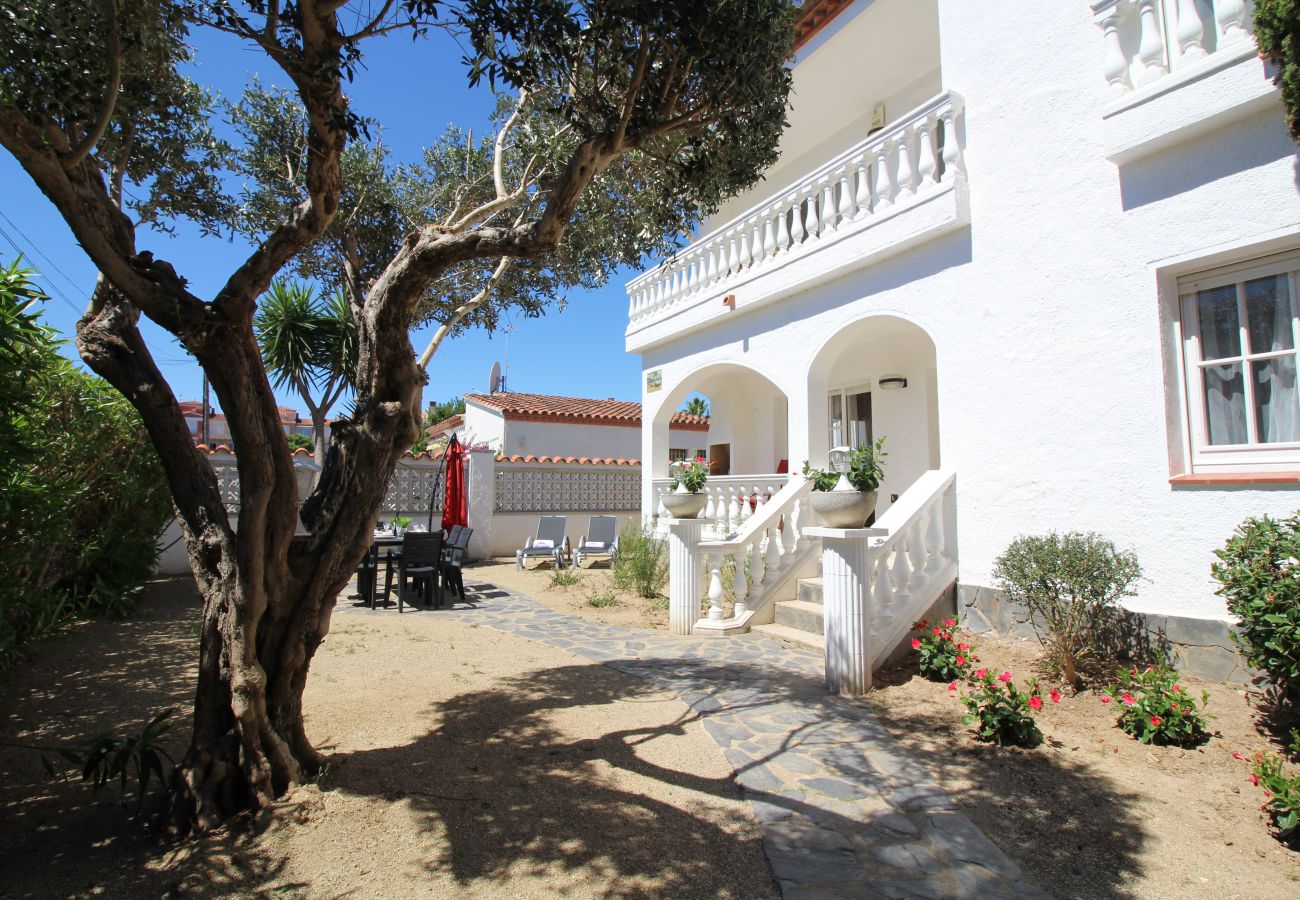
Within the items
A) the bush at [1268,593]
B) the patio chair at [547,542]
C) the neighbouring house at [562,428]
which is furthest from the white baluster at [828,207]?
the neighbouring house at [562,428]

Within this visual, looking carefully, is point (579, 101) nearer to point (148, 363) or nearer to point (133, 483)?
point (148, 363)

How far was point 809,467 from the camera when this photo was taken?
802 cm

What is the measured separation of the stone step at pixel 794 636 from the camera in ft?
22.1

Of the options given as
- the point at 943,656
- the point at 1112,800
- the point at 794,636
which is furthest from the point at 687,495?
the point at 1112,800

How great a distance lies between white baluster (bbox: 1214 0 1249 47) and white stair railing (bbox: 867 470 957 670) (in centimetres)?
376

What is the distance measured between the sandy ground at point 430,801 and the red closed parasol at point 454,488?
5.71m

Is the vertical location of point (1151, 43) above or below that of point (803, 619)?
above

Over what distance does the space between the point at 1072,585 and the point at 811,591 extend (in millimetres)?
2900

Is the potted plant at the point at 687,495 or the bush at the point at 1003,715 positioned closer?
the bush at the point at 1003,715

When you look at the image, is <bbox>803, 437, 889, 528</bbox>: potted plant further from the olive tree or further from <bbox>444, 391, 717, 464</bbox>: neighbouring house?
<bbox>444, 391, 717, 464</bbox>: neighbouring house

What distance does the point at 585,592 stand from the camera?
10.5m

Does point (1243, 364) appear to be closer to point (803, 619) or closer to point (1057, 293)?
point (1057, 293)

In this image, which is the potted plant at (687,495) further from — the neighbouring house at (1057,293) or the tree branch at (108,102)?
the tree branch at (108,102)

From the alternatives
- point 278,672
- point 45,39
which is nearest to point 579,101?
point 45,39
